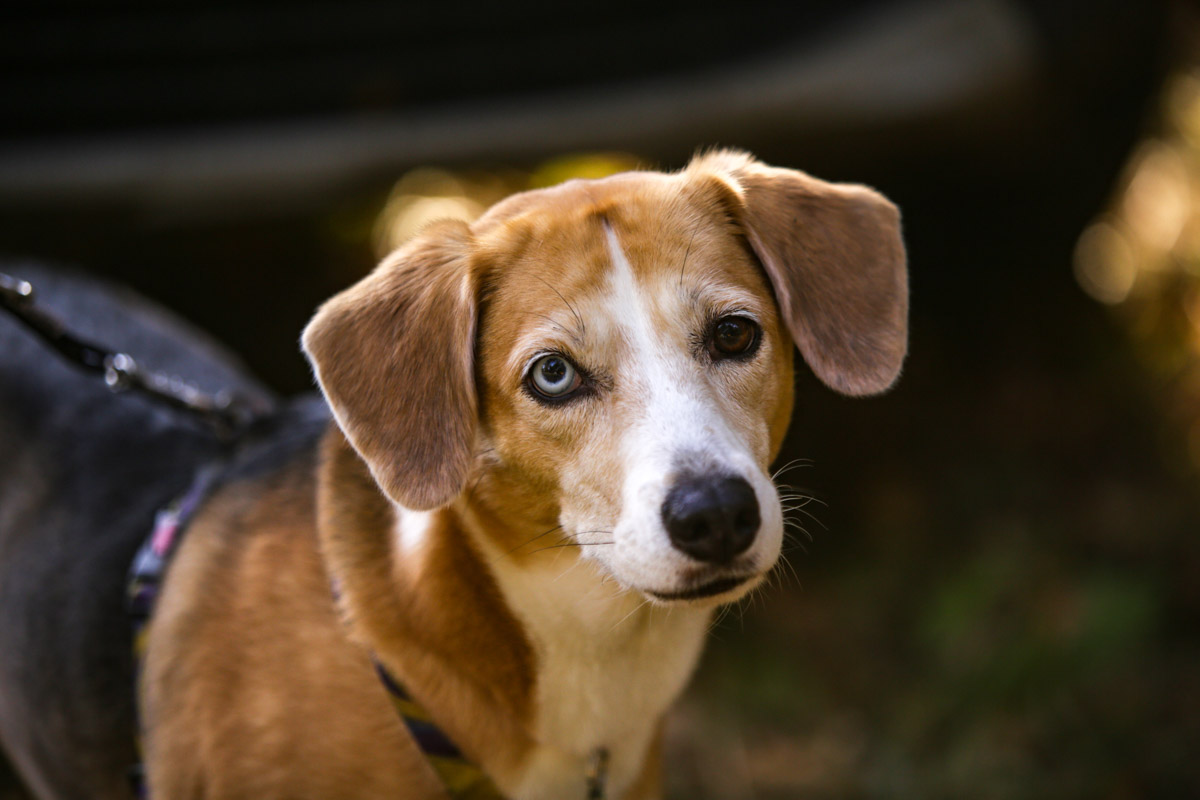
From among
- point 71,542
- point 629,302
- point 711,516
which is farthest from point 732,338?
point 71,542

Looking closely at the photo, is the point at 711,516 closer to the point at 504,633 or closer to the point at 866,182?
the point at 504,633

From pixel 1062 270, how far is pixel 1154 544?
1.47 metres

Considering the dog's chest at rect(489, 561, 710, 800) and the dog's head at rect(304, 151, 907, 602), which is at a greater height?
the dog's head at rect(304, 151, 907, 602)

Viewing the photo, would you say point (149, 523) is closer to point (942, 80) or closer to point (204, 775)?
point (204, 775)

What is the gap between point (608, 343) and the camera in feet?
6.41

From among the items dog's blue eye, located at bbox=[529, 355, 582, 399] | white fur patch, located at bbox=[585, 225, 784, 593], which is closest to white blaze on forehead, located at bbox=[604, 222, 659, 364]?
white fur patch, located at bbox=[585, 225, 784, 593]

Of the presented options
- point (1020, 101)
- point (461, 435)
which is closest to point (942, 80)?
point (1020, 101)

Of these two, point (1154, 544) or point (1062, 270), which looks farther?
point (1062, 270)

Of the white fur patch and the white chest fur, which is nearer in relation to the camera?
the white fur patch

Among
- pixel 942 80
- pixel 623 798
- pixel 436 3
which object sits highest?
pixel 436 3

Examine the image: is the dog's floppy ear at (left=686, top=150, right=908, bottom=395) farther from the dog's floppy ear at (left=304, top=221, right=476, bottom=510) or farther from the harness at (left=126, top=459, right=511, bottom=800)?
the harness at (left=126, top=459, right=511, bottom=800)

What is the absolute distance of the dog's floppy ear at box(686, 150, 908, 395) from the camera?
210cm

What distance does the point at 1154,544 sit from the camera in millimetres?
4246

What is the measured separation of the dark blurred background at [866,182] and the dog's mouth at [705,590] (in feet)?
7.16
